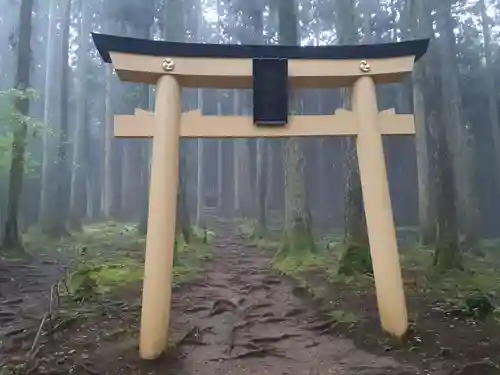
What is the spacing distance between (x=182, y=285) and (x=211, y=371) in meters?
3.96

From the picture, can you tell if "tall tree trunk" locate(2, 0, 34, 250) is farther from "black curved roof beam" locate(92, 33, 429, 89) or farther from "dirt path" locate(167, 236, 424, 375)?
"black curved roof beam" locate(92, 33, 429, 89)

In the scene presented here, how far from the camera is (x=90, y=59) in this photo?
2638cm

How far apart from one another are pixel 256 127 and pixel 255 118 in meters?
0.12

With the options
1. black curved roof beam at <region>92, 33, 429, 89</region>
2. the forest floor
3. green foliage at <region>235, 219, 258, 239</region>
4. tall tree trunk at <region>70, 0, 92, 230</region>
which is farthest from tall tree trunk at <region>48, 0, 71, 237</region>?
black curved roof beam at <region>92, 33, 429, 89</region>

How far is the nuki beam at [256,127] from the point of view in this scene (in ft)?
18.6

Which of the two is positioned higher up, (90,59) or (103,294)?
(90,59)

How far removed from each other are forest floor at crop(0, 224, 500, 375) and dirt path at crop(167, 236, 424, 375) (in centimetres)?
1

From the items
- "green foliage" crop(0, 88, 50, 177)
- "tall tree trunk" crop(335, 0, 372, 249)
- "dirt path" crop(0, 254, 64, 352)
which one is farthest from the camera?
"green foliage" crop(0, 88, 50, 177)

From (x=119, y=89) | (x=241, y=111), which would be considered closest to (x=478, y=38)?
(x=241, y=111)

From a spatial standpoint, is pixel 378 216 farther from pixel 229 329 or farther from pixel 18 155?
pixel 18 155

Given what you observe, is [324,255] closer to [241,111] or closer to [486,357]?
[486,357]

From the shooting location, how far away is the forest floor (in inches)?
211

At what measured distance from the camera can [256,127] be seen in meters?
5.90

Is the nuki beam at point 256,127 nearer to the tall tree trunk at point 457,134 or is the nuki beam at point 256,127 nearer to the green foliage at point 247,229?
the tall tree trunk at point 457,134
